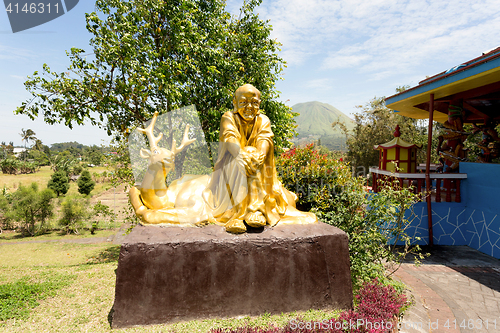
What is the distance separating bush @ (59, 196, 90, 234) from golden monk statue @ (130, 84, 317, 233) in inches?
455

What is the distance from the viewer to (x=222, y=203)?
402 cm

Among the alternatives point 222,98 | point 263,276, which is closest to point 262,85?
point 222,98

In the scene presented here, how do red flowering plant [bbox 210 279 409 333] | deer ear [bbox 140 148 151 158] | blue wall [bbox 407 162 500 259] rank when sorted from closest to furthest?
red flowering plant [bbox 210 279 409 333], deer ear [bbox 140 148 151 158], blue wall [bbox 407 162 500 259]

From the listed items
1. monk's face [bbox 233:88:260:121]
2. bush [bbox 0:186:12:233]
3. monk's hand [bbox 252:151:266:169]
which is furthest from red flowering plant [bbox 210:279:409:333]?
bush [bbox 0:186:12:233]

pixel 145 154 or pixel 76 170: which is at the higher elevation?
pixel 145 154

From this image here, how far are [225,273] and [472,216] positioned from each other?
23.1 feet

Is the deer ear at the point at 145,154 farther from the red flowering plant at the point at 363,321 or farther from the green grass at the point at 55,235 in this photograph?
the green grass at the point at 55,235

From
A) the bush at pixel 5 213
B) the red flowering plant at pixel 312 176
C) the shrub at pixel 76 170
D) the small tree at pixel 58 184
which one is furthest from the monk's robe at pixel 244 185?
the shrub at pixel 76 170

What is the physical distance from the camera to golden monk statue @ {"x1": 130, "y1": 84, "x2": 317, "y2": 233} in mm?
3824

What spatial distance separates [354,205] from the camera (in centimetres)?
484

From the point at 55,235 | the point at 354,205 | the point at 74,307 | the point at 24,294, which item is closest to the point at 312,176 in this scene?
the point at 354,205

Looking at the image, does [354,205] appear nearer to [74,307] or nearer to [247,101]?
[247,101]

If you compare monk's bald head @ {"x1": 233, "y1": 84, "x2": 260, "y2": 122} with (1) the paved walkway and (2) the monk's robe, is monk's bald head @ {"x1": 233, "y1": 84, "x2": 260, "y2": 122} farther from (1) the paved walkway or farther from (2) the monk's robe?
(1) the paved walkway

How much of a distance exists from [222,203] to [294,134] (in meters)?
4.21
